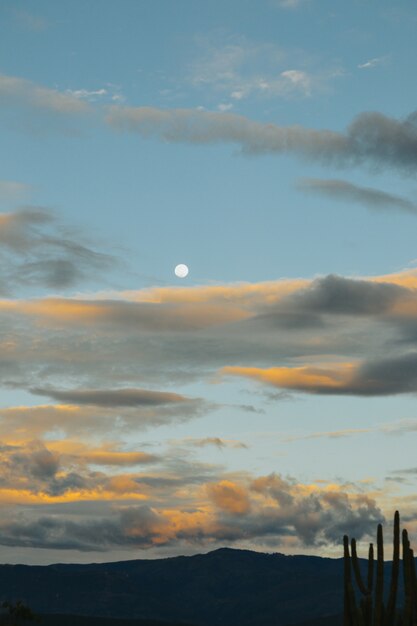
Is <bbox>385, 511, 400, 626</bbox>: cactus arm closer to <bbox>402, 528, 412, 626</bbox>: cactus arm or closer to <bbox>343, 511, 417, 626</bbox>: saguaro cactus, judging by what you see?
<bbox>343, 511, 417, 626</bbox>: saguaro cactus

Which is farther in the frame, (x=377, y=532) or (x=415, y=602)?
(x=377, y=532)

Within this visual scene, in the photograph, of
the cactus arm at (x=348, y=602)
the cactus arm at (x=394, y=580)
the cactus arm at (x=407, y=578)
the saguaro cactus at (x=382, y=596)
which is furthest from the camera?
the cactus arm at (x=348, y=602)

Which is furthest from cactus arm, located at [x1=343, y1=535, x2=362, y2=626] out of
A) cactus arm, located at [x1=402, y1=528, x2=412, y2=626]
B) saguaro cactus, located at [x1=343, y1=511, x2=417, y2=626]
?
cactus arm, located at [x1=402, y1=528, x2=412, y2=626]

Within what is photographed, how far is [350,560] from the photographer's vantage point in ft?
149

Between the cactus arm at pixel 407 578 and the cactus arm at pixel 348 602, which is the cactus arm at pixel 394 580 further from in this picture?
the cactus arm at pixel 348 602

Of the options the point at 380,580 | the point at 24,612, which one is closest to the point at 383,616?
the point at 380,580

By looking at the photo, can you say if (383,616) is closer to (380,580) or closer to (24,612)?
(380,580)

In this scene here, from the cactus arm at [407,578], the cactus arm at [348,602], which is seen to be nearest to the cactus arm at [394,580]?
the cactus arm at [407,578]

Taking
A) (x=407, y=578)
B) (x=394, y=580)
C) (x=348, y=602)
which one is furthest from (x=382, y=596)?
(x=394, y=580)

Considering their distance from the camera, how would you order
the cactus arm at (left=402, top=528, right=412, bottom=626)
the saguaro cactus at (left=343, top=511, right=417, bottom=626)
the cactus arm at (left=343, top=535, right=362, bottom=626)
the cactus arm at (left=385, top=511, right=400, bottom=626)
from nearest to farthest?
the cactus arm at (left=402, top=528, right=412, bottom=626) < the saguaro cactus at (left=343, top=511, right=417, bottom=626) < the cactus arm at (left=385, top=511, right=400, bottom=626) < the cactus arm at (left=343, top=535, right=362, bottom=626)

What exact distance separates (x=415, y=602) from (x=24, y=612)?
62.5 meters

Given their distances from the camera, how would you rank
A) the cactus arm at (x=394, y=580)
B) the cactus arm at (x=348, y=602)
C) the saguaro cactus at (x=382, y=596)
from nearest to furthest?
the saguaro cactus at (x=382, y=596) → the cactus arm at (x=394, y=580) → the cactus arm at (x=348, y=602)

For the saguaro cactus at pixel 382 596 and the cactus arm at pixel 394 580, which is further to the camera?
the cactus arm at pixel 394 580

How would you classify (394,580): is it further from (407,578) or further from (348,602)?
(407,578)
